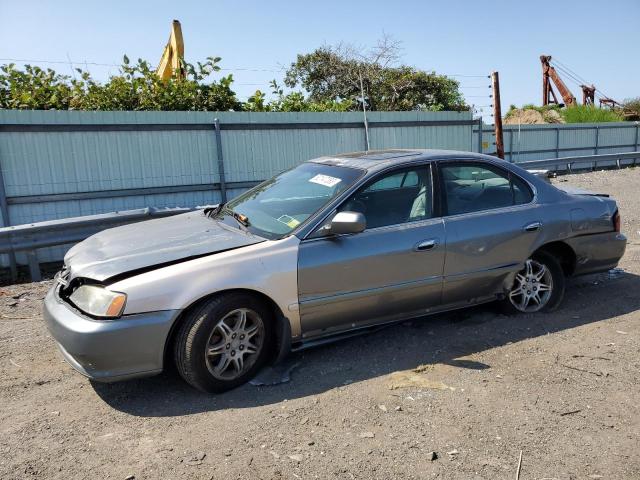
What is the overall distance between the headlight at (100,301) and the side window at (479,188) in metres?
2.64

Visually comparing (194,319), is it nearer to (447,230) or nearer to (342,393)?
(342,393)

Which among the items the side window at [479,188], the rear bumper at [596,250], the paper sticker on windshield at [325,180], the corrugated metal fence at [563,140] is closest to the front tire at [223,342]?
the paper sticker on windshield at [325,180]

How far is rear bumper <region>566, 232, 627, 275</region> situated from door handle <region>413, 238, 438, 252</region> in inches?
60.3

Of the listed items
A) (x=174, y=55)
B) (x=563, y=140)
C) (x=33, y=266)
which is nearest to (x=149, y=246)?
(x=33, y=266)

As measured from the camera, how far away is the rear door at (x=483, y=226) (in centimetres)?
452

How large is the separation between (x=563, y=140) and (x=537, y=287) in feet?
60.0

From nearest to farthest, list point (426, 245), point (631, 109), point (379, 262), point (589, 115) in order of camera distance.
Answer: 1. point (379, 262)
2. point (426, 245)
3. point (589, 115)
4. point (631, 109)

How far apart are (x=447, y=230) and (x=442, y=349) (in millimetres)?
953

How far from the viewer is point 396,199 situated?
14.6 feet

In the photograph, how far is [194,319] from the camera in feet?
11.7

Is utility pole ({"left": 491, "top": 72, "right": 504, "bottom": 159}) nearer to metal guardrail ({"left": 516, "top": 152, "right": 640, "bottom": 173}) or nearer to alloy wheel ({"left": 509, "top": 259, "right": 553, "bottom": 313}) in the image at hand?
metal guardrail ({"left": 516, "top": 152, "right": 640, "bottom": 173})

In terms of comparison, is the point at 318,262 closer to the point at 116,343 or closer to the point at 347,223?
the point at 347,223

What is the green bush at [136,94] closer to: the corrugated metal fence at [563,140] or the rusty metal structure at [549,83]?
the corrugated metal fence at [563,140]

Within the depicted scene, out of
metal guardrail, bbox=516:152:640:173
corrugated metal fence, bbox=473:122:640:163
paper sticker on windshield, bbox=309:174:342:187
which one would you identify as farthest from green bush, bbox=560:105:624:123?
paper sticker on windshield, bbox=309:174:342:187
